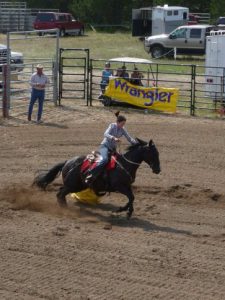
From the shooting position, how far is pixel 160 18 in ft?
157

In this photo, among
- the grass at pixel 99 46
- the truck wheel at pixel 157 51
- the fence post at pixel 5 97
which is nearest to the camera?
the fence post at pixel 5 97

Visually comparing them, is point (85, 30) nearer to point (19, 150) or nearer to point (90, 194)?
point (19, 150)

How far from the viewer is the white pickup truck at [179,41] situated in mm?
41094

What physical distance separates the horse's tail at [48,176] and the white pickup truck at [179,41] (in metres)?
29.3

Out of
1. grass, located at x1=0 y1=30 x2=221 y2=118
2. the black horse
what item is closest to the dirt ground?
the black horse

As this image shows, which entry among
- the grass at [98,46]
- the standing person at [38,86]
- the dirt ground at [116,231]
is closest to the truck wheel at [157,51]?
the grass at [98,46]

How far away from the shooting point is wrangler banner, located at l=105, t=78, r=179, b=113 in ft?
74.7

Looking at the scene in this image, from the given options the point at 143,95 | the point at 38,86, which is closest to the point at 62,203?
the point at 38,86

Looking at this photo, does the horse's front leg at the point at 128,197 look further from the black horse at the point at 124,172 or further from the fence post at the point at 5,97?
the fence post at the point at 5,97

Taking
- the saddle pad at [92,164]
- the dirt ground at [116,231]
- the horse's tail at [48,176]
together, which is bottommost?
the dirt ground at [116,231]

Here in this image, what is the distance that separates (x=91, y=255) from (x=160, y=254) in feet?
2.91

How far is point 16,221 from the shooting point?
1148 cm

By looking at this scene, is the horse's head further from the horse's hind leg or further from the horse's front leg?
the horse's hind leg

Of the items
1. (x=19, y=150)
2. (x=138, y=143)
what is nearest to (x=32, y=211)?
(x=138, y=143)
